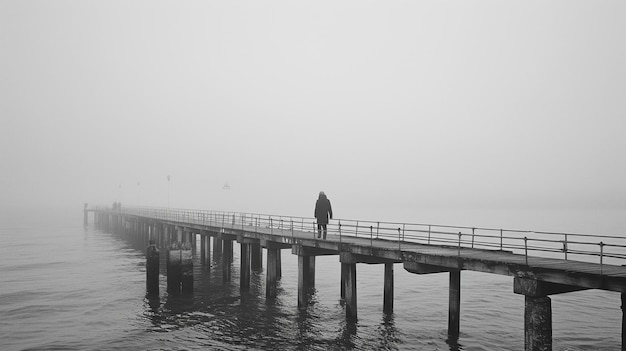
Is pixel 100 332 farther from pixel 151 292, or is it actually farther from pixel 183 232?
pixel 183 232

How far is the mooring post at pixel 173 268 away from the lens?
26688 millimetres

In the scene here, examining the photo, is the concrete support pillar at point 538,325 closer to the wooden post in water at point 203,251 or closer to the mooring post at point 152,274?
the mooring post at point 152,274

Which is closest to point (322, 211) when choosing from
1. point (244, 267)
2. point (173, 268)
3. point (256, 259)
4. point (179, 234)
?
point (244, 267)

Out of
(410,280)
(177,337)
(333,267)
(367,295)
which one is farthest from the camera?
(333,267)

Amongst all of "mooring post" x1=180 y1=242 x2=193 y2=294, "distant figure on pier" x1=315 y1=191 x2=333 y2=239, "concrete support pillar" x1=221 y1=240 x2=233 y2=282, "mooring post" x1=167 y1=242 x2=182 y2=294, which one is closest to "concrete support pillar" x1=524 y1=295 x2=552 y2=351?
"distant figure on pier" x1=315 y1=191 x2=333 y2=239

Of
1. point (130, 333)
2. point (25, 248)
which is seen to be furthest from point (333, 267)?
point (25, 248)

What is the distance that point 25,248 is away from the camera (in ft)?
191

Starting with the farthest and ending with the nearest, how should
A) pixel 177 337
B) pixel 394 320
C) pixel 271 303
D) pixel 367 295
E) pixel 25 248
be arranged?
pixel 25 248
pixel 367 295
pixel 271 303
pixel 394 320
pixel 177 337

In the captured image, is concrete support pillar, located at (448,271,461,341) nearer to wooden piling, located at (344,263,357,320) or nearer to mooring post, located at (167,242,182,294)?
wooden piling, located at (344,263,357,320)

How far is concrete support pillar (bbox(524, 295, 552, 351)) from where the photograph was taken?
13448mm

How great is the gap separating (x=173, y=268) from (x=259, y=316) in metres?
6.40

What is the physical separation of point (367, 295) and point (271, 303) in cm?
810

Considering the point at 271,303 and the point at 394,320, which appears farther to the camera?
the point at 271,303

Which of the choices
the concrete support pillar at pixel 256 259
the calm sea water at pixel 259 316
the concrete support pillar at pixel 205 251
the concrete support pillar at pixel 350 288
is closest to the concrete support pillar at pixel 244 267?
the calm sea water at pixel 259 316
